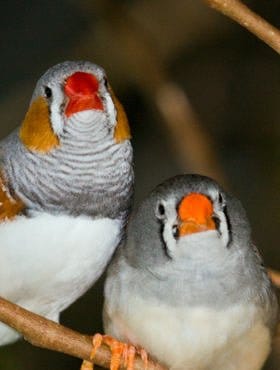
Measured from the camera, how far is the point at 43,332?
224 centimetres

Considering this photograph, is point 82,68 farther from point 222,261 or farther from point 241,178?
point 241,178

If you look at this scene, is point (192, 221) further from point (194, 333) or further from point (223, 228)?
point (194, 333)

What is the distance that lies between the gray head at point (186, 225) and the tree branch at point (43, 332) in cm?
22

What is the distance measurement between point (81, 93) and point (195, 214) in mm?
320

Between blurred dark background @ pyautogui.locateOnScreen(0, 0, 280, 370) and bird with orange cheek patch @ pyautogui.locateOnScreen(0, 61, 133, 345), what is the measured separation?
1024 millimetres

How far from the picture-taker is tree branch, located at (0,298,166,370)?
2.20 m

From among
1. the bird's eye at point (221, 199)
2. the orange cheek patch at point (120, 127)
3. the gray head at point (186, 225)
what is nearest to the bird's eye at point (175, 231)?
the gray head at point (186, 225)

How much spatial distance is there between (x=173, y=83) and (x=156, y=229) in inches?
44.4

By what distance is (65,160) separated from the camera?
7.80 feet

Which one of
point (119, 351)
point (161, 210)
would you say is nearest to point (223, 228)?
point (161, 210)

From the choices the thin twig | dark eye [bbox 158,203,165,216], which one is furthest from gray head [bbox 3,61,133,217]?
the thin twig

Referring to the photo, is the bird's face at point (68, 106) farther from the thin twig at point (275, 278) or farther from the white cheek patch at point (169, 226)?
the thin twig at point (275, 278)

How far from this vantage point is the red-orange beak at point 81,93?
2281 mm

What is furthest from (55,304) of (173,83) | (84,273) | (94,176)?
(173,83)
